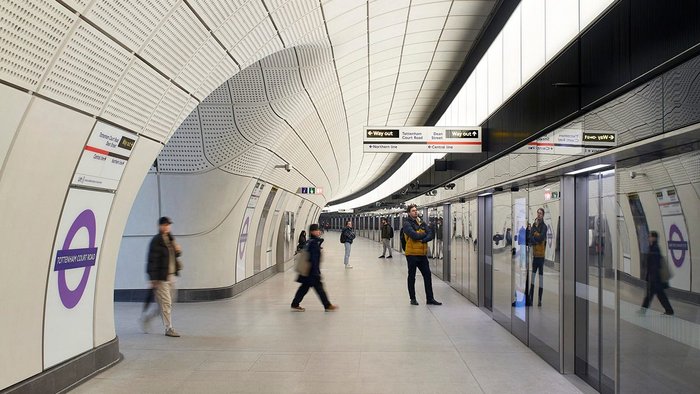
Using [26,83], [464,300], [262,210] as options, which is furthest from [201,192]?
[26,83]

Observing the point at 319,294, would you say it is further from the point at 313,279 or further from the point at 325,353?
the point at 325,353

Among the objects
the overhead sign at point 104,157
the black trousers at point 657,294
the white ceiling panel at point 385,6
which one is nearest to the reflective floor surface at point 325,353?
the black trousers at point 657,294

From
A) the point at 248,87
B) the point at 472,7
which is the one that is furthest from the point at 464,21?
the point at 248,87

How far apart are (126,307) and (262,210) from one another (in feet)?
16.9

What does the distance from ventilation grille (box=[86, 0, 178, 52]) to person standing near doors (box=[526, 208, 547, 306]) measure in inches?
185

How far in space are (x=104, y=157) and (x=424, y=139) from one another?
21.5 feet

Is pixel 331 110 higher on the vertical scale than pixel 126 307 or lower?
higher

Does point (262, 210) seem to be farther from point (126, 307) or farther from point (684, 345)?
point (684, 345)

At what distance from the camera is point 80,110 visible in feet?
16.1

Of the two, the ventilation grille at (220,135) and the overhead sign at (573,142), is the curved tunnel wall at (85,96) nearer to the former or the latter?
the ventilation grille at (220,135)

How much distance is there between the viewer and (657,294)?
4148 mm

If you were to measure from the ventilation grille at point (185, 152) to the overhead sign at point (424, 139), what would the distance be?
10.0 feet

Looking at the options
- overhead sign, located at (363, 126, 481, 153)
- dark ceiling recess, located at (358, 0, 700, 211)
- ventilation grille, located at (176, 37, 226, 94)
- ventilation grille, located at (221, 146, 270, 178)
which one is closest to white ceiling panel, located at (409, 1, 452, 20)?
dark ceiling recess, located at (358, 0, 700, 211)

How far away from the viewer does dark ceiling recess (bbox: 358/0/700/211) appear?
3.84 m
